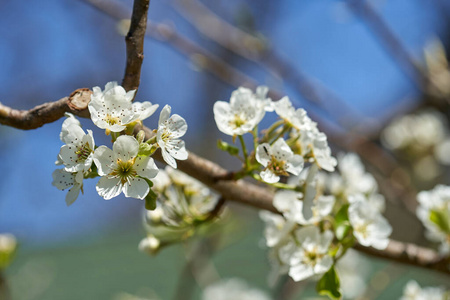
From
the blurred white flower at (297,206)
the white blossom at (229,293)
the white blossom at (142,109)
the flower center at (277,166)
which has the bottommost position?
the white blossom at (229,293)

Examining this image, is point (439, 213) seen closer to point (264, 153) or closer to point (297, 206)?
point (297, 206)

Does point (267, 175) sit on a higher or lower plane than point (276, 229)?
higher

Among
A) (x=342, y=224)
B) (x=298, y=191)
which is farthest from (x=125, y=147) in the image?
(x=342, y=224)

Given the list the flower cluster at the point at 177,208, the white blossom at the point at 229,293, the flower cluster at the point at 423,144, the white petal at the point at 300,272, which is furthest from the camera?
the flower cluster at the point at 423,144

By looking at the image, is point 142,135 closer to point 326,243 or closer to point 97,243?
point 326,243

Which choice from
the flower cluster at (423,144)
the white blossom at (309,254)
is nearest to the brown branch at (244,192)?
the white blossom at (309,254)

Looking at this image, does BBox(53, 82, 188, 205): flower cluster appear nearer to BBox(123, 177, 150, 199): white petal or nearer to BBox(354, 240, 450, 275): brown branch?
BBox(123, 177, 150, 199): white petal

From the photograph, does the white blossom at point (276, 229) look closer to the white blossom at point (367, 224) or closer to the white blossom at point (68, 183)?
the white blossom at point (367, 224)
